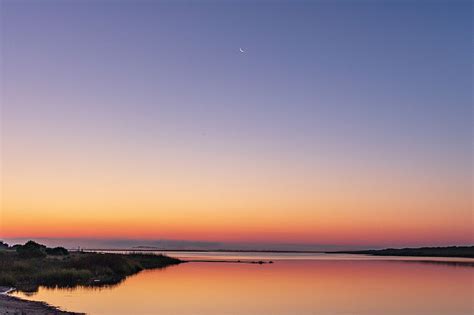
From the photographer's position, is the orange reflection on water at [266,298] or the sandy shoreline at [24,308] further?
the orange reflection on water at [266,298]

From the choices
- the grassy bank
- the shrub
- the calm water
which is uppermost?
the shrub

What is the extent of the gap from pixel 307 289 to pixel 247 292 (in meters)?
5.72

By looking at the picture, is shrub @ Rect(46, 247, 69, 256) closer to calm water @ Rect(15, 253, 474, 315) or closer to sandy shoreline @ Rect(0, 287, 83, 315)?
calm water @ Rect(15, 253, 474, 315)

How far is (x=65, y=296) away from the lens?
35625 mm

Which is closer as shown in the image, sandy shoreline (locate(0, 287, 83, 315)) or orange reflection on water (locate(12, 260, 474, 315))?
sandy shoreline (locate(0, 287, 83, 315))

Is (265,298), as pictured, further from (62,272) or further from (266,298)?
(62,272)

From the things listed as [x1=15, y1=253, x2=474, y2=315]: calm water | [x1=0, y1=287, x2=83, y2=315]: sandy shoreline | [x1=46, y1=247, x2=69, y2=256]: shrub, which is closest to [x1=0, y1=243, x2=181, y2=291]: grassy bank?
[x1=15, y1=253, x2=474, y2=315]: calm water

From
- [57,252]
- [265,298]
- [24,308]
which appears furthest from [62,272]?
[57,252]

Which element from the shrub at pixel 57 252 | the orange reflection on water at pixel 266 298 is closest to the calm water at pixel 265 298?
the orange reflection on water at pixel 266 298

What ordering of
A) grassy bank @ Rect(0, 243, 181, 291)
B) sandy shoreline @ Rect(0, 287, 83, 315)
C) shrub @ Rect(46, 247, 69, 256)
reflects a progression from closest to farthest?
sandy shoreline @ Rect(0, 287, 83, 315)
grassy bank @ Rect(0, 243, 181, 291)
shrub @ Rect(46, 247, 69, 256)

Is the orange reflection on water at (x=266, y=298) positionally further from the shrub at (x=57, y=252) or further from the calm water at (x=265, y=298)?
the shrub at (x=57, y=252)

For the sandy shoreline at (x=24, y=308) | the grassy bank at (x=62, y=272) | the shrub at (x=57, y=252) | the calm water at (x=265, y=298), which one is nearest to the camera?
the sandy shoreline at (x=24, y=308)

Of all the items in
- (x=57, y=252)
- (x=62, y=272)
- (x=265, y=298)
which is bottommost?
(x=265, y=298)

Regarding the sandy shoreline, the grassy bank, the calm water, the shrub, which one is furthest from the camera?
the shrub
